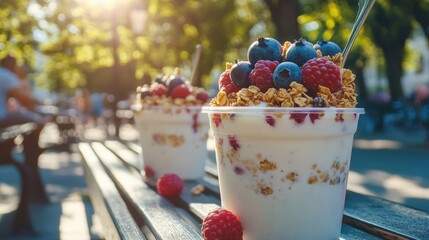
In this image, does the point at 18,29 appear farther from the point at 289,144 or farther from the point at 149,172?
the point at 289,144

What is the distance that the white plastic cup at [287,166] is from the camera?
1.51m

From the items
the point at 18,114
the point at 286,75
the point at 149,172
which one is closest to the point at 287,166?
the point at 286,75

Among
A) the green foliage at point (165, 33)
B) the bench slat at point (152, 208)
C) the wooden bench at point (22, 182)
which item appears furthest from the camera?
the green foliage at point (165, 33)

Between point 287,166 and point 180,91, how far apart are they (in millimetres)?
1528

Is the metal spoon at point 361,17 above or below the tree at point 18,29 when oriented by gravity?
below

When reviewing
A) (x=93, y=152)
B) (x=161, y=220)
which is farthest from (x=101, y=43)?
(x=161, y=220)

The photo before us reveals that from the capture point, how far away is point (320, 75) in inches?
61.2

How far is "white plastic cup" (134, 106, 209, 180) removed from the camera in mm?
2982

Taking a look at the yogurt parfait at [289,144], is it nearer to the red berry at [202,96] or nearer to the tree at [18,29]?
the red berry at [202,96]

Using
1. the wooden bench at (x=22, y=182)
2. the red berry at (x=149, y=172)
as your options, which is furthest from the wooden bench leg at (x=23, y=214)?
the red berry at (x=149, y=172)

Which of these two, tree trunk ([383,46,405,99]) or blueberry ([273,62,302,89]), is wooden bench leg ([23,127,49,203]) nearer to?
blueberry ([273,62,302,89])

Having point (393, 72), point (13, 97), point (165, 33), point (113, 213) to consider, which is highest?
point (165, 33)

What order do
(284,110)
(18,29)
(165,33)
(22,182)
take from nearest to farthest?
(284,110) < (22,182) < (18,29) < (165,33)

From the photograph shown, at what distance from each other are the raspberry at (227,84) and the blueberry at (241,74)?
4 centimetres
